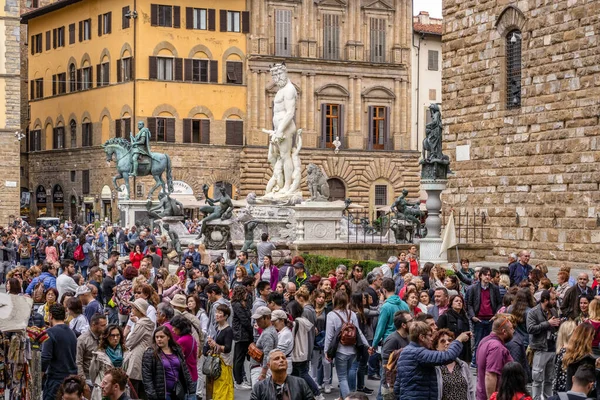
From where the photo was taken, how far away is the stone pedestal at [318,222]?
27.9 metres

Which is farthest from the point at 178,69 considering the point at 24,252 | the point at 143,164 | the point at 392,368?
the point at 392,368

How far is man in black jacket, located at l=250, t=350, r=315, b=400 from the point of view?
30.3ft

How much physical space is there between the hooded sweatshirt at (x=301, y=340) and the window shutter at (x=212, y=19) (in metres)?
46.6

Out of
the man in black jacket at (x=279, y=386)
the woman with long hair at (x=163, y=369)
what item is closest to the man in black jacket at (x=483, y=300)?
the woman with long hair at (x=163, y=369)

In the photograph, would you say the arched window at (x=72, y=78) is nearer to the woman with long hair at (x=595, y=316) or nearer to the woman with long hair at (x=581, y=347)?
the woman with long hair at (x=595, y=316)

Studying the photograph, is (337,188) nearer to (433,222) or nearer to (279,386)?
(433,222)

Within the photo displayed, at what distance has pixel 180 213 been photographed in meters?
35.2

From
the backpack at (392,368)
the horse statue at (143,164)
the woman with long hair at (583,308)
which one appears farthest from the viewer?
the horse statue at (143,164)

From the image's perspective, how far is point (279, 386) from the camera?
9.31m

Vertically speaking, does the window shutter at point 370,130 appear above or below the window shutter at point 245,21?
below

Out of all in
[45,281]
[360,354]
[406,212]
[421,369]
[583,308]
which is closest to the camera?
[421,369]

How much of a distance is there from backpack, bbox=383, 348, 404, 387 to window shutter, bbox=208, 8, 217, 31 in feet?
158

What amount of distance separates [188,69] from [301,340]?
46025 millimetres

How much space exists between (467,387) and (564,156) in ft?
46.4
